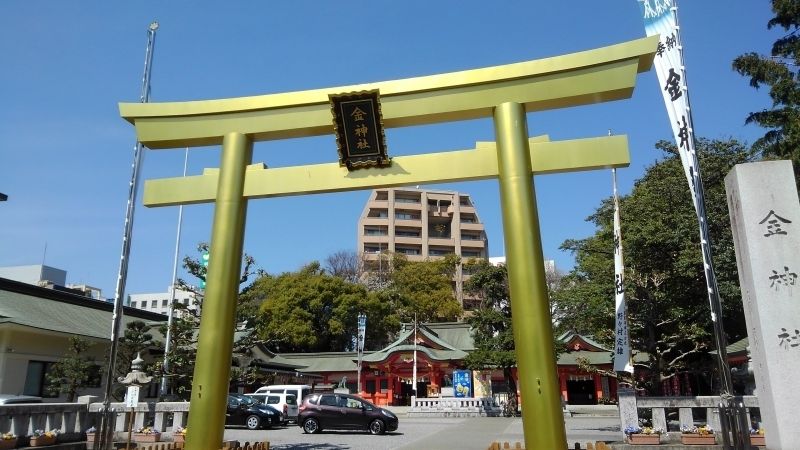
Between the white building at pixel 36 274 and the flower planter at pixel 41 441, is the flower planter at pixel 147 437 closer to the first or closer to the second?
the flower planter at pixel 41 441

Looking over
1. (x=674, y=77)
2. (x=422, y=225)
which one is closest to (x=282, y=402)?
(x=674, y=77)

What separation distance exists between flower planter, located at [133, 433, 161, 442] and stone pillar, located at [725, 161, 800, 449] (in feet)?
38.7

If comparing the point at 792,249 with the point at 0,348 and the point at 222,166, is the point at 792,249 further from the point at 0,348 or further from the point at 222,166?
the point at 0,348

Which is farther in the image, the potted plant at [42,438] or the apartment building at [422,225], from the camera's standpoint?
the apartment building at [422,225]

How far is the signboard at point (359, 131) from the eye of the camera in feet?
28.5

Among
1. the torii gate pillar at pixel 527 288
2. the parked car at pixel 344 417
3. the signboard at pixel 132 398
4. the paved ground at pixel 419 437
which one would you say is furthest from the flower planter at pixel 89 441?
the torii gate pillar at pixel 527 288

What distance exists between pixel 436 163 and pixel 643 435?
832 cm

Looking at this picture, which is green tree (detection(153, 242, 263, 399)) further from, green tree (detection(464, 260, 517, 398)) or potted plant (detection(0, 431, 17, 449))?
green tree (detection(464, 260, 517, 398))

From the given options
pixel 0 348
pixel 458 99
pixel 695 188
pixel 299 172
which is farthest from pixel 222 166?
pixel 0 348

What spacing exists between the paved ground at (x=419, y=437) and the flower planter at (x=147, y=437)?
10.1ft

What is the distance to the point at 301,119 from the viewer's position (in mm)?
9125

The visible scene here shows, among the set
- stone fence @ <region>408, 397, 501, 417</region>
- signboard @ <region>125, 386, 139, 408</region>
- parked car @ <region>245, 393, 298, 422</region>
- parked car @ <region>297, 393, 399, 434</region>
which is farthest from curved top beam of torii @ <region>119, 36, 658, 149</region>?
stone fence @ <region>408, 397, 501, 417</region>

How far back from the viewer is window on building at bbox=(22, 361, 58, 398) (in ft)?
69.0

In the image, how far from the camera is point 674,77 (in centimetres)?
1137
